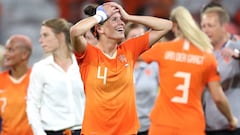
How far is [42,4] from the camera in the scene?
16375 mm

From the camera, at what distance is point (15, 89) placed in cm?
938

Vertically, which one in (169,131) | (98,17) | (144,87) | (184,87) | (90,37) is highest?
(98,17)

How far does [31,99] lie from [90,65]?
4.30 feet

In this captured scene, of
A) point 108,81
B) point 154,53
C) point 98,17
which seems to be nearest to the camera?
point 98,17

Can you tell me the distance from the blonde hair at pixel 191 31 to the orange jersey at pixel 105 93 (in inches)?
65.5

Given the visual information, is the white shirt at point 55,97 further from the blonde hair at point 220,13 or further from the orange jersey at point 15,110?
the blonde hair at point 220,13

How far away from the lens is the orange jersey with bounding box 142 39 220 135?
8805mm

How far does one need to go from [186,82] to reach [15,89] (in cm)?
180

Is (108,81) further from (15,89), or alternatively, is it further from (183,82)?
(15,89)

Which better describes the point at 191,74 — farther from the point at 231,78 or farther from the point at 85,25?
the point at 85,25

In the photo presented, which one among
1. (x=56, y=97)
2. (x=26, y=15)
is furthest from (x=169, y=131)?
(x=26, y=15)

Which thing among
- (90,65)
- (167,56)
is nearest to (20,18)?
(167,56)

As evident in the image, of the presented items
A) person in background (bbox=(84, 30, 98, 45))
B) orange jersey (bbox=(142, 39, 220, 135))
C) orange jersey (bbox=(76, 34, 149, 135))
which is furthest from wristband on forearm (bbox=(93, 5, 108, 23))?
orange jersey (bbox=(142, 39, 220, 135))

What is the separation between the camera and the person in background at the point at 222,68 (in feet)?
29.8
